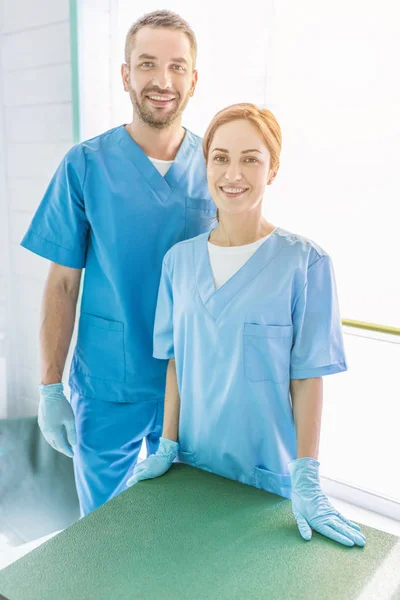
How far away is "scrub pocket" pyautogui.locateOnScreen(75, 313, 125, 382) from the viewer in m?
1.62

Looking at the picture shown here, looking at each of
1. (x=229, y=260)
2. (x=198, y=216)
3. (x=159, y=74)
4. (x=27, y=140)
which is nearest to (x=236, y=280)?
(x=229, y=260)

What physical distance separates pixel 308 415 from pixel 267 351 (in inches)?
6.5

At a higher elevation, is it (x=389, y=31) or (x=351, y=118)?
(x=389, y=31)

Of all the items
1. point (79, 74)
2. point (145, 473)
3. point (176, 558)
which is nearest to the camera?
point (176, 558)

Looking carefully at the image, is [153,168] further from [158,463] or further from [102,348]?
[158,463]

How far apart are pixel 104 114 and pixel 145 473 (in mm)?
1787

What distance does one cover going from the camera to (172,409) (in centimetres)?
140

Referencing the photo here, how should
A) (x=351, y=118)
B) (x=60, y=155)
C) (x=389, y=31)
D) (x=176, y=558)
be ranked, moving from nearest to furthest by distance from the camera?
1. (x=176, y=558)
2. (x=389, y=31)
3. (x=351, y=118)
4. (x=60, y=155)

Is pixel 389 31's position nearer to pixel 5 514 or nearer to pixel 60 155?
pixel 60 155

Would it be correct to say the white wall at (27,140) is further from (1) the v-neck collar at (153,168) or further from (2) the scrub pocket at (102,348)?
(2) the scrub pocket at (102,348)

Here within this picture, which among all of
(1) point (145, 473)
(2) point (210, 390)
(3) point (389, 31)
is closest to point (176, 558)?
(1) point (145, 473)

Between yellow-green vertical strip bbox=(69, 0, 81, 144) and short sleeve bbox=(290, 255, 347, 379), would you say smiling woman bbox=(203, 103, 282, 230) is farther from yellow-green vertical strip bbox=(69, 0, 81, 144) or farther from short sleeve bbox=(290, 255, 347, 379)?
yellow-green vertical strip bbox=(69, 0, 81, 144)

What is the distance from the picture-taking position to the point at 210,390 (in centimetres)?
130

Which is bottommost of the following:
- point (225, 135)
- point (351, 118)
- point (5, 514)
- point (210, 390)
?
point (5, 514)
